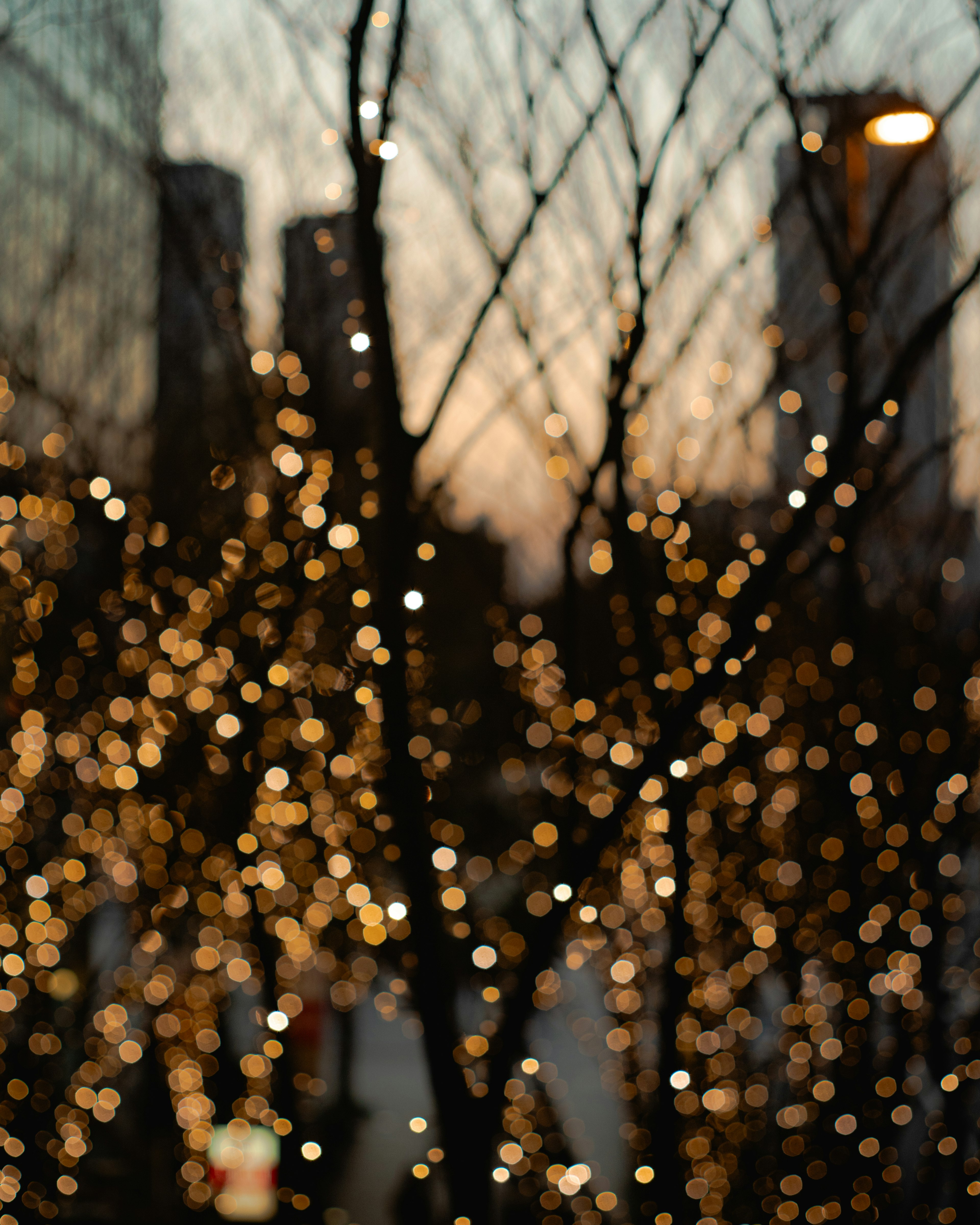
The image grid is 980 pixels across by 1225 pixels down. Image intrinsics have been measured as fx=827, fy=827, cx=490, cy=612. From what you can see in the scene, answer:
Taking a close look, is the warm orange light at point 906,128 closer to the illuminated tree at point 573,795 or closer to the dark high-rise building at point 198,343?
the illuminated tree at point 573,795

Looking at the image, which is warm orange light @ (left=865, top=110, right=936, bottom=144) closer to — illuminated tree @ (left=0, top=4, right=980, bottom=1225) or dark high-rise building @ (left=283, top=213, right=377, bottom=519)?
illuminated tree @ (left=0, top=4, right=980, bottom=1225)

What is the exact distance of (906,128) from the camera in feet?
7.87

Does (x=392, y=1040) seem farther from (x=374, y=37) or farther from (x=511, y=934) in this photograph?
(x=374, y=37)

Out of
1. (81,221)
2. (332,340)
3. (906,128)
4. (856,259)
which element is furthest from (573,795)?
(81,221)

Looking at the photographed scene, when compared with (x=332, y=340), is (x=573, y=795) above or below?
below

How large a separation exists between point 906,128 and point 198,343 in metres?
2.32

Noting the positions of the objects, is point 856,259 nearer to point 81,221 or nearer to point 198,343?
point 198,343

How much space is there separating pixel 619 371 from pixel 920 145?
115 cm

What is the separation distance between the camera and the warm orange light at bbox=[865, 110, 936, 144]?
240 cm

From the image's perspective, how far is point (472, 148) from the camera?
2.43 m

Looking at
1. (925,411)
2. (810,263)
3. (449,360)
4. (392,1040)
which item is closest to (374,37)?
(449,360)

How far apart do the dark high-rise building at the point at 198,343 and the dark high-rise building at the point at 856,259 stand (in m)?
1.78

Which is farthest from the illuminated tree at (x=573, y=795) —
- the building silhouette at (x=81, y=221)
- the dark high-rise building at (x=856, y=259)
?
the building silhouette at (x=81, y=221)

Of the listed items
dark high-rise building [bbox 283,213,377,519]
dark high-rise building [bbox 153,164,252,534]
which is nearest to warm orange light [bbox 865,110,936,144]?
dark high-rise building [bbox 283,213,377,519]
